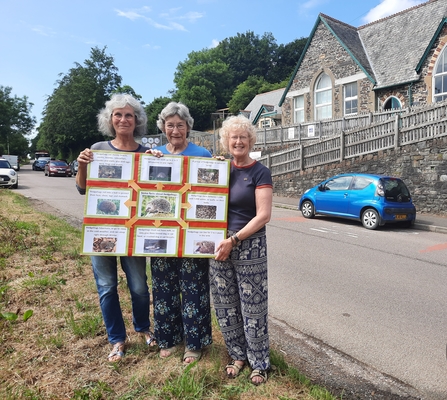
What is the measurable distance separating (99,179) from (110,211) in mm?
265

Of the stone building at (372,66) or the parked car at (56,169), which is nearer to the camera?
the stone building at (372,66)

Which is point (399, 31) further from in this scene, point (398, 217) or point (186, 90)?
point (186, 90)

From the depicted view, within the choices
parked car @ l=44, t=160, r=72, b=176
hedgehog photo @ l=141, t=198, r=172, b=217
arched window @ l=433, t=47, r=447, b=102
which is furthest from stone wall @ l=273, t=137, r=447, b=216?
parked car @ l=44, t=160, r=72, b=176

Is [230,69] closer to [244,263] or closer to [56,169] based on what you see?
[56,169]

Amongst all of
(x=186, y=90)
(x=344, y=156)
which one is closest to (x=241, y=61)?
(x=186, y=90)

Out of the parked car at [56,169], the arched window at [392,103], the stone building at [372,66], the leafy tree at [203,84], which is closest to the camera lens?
the stone building at [372,66]

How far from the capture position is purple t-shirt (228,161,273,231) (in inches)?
113

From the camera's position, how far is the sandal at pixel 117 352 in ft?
10.1

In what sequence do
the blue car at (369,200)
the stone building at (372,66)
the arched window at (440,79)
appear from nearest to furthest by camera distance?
the blue car at (369,200) → the arched window at (440,79) → the stone building at (372,66)

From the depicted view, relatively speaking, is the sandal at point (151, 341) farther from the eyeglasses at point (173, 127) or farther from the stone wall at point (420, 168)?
the stone wall at point (420, 168)

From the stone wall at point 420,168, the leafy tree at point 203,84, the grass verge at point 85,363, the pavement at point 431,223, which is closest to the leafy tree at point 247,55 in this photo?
the leafy tree at point 203,84

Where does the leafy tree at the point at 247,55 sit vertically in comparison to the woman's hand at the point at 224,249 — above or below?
above

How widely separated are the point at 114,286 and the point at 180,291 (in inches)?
21.4

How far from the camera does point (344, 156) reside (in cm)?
1680
